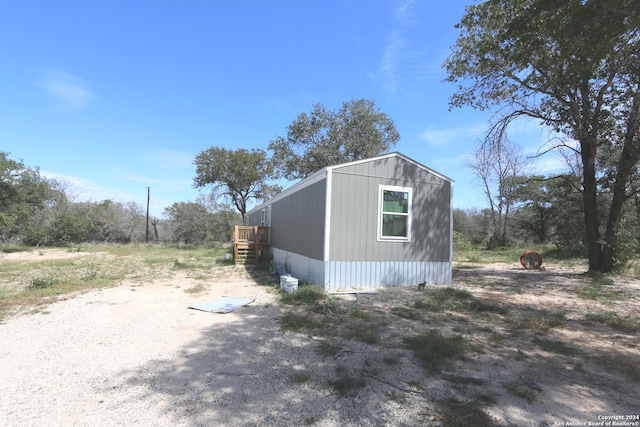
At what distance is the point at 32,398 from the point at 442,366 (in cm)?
367

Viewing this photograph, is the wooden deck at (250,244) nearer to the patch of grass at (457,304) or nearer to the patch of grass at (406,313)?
the patch of grass at (457,304)

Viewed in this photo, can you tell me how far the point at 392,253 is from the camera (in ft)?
25.2

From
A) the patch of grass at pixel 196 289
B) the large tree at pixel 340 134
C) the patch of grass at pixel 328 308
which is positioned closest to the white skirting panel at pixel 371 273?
the patch of grass at pixel 328 308

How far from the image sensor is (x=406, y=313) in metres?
5.38

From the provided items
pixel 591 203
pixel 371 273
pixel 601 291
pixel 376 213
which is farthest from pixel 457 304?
pixel 591 203

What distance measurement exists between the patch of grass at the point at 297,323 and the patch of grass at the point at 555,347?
2815 mm

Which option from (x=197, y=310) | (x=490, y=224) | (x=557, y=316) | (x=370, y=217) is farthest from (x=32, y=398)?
(x=490, y=224)

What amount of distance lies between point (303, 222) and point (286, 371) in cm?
576

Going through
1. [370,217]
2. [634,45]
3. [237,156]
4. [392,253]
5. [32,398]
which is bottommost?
[32,398]

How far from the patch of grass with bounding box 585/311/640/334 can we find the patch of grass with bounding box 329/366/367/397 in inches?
165

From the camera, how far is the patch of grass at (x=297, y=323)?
461 centimetres

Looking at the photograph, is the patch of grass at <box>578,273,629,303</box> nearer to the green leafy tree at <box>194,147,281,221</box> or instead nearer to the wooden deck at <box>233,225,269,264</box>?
the wooden deck at <box>233,225,269,264</box>

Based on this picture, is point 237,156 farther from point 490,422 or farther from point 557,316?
point 490,422

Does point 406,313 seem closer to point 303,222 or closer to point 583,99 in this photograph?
point 303,222
